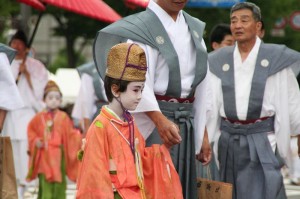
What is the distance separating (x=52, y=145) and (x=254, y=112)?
4.58 m

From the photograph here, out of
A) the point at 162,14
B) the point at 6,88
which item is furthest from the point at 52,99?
the point at 162,14

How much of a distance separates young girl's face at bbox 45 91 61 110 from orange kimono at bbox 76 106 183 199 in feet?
20.2

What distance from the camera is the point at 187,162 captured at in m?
7.41

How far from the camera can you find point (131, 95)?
6.57 metres

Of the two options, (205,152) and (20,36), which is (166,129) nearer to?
(205,152)

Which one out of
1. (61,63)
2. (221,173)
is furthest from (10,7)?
(61,63)

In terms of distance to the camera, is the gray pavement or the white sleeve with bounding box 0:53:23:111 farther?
the gray pavement

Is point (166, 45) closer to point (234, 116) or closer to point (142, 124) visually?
point (142, 124)

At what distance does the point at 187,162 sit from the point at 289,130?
1813 mm

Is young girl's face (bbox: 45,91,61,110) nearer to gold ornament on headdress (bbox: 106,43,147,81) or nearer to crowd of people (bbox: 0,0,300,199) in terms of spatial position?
crowd of people (bbox: 0,0,300,199)

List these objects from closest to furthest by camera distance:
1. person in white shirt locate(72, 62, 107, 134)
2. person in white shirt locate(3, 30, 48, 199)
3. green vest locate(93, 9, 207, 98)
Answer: green vest locate(93, 9, 207, 98), person in white shirt locate(72, 62, 107, 134), person in white shirt locate(3, 30, 48, 199)

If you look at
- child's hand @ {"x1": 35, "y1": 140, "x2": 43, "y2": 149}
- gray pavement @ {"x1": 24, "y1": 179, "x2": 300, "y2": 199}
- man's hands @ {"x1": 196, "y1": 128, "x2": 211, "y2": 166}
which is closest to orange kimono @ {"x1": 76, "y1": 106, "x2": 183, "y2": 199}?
man's hands @ {"x1": 196, "y1": 128, "x2": 211, "y2": 166}

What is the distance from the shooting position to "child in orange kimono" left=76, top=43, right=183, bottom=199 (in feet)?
21.2

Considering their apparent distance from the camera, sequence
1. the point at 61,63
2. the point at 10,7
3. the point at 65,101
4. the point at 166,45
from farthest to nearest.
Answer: the point at 61,63
the point at 65,101
the point at 10,7
the point at 166,45
